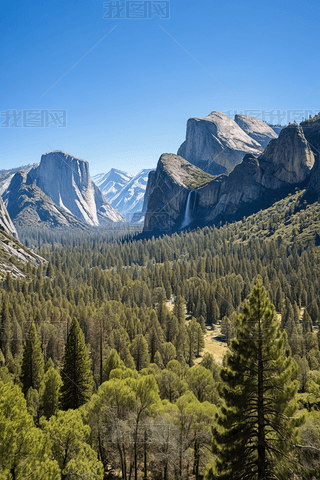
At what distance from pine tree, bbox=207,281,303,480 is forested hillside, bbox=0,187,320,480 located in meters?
0.76

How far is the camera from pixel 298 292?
9656 cm

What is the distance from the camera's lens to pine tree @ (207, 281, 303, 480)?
1519cm

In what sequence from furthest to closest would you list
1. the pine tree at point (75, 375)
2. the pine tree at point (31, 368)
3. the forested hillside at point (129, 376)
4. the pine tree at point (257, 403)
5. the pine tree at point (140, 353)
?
the pine tree at point (140, 353)
the pine tree at point (31, 368)
the pine tree at point (75, 375)
the forested hillside at point (129, 376)
the pine tree at point (257, 403)

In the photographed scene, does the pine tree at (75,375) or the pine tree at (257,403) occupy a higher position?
the pine tree at (257,403)

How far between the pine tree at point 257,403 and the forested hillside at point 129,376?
761 mm

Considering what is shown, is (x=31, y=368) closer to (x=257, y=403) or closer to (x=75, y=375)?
(x=75, y=375)

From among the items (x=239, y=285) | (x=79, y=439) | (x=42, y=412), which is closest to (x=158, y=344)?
(x=42, y=412)

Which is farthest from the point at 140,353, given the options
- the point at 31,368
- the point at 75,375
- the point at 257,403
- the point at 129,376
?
the point at 257,403

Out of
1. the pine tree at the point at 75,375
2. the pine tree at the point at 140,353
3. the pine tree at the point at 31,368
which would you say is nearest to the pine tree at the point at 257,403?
the pine tree at the point at 75,375

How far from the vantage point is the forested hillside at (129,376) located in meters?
20.6

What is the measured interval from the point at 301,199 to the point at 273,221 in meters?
25.9

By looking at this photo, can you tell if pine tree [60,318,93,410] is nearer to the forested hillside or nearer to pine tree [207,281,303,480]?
the forested hillside

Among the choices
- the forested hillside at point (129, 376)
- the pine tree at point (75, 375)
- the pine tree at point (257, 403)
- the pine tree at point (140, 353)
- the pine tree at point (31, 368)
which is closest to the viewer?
the pine tree at point (257, 403)

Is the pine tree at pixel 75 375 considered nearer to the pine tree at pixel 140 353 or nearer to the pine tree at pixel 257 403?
the pine tree at pixel 140 353
